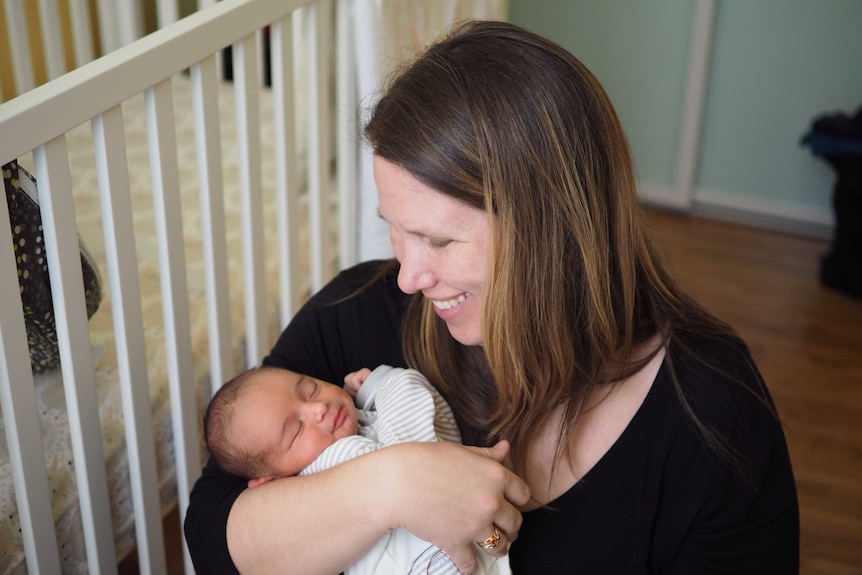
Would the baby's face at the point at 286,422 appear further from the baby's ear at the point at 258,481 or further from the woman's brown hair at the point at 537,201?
the woman's brown hair at the point at 537,201

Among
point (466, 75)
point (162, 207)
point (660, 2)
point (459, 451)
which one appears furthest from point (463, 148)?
point (660, 2)

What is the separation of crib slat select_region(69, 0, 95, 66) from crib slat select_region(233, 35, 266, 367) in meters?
0.86

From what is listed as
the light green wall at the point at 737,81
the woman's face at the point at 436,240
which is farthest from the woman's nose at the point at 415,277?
the light green wall at the point at 737,81

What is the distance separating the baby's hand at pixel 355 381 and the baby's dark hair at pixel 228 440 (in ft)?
0.48

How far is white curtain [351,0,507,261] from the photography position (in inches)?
65.0

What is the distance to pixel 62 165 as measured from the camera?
3.38 feet

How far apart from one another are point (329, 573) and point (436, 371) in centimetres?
32

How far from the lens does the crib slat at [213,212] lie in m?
1.26

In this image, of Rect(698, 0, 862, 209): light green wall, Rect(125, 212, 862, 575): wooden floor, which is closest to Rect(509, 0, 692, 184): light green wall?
Rect(698, 0, 862, 209): light green wall

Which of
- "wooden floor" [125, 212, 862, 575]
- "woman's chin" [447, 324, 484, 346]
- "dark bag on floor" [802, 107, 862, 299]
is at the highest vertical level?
"woman's chin" [447, 324, 484, 346]

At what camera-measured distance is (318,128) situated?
5.27 feet

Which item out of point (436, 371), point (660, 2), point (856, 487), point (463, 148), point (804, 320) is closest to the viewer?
point (463, 148)

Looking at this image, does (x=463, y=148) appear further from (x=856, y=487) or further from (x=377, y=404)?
(x=856, y=487)

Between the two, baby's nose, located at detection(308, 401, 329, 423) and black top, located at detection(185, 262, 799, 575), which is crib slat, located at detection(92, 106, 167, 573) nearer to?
black top, located at detection(185, 262, 799, 575)
